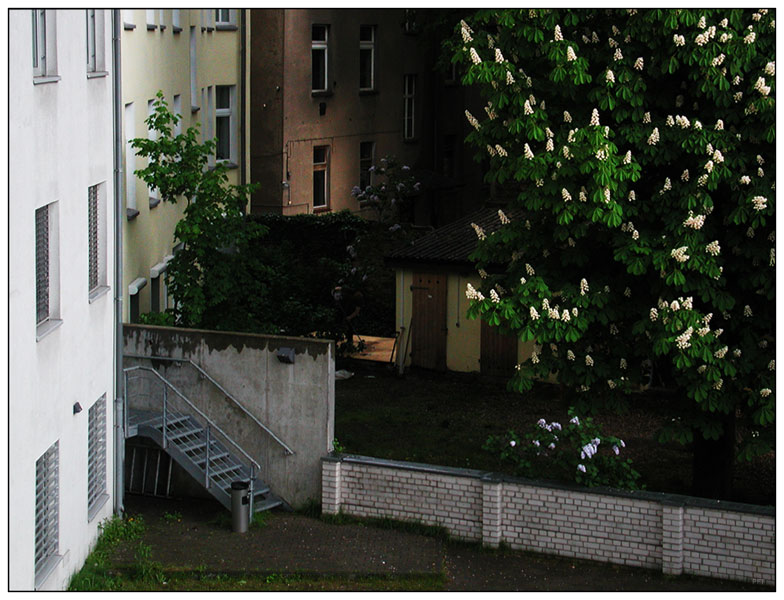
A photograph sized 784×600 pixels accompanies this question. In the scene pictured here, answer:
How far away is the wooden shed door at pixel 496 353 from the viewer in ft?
87.9

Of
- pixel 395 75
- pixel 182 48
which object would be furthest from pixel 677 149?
pixel 395 75

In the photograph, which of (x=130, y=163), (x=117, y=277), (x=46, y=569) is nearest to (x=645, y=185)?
(x=117, y=277)

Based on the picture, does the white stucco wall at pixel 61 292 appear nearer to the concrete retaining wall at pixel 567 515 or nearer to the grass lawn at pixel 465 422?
the concrete retaining wall at pixel 567 515

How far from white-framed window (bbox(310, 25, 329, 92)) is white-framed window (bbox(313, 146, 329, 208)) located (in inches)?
74.0

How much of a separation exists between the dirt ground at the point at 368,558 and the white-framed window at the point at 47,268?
143 inches

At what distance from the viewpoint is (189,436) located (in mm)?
18672

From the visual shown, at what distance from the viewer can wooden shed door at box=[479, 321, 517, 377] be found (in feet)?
87.9

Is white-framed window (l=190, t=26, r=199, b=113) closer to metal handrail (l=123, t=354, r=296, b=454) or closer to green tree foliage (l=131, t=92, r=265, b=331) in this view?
green tree foliage (l=131, t=92, r=265, b=331)

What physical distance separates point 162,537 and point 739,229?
8639 mm

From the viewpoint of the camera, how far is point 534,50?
611 inches

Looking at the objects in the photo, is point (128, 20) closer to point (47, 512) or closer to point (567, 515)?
point (47, 512)

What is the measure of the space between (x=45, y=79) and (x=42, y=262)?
2038 mm

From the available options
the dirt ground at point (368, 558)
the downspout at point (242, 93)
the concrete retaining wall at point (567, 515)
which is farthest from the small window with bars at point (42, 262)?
the downspout at point (242, 93)

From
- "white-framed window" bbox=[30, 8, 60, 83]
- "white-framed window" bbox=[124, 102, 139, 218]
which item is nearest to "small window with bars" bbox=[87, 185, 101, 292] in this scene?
"white-framed window" bbox=[30, 8, 60, 83]
